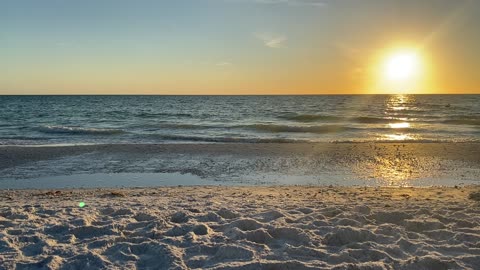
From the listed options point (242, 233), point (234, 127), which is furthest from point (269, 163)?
point (234, 127)

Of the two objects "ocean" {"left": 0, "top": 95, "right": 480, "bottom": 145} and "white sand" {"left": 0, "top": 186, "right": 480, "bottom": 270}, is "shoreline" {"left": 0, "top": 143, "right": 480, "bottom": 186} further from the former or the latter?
"ocean" {"left": 0, "top": 95, "right": 480, "bottom": 145}

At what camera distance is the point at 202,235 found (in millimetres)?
5578

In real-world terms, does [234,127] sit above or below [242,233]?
below

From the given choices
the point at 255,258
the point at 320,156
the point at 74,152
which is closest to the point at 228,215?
the point at 255,258

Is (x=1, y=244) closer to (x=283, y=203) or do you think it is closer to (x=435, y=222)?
(x=283, y=203)

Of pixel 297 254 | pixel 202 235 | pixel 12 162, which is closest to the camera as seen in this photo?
pixel 297 254

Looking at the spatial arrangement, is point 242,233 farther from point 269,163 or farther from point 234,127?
point 234,127

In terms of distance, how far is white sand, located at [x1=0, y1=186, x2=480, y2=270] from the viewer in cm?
478

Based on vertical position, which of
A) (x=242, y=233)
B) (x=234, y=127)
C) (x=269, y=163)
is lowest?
(x=269, y=163)

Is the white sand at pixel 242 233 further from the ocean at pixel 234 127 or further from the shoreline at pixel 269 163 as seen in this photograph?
the ocean at pixel 234 127

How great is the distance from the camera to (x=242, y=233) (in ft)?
18.3

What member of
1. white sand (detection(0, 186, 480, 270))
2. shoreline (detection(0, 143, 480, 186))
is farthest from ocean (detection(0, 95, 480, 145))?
white sand (detection(0, 186, 480, 270))

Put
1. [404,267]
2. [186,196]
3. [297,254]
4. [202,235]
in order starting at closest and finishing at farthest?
[404,267]
[297,254]
[202,235]
[186,196]

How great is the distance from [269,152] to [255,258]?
1133cm
